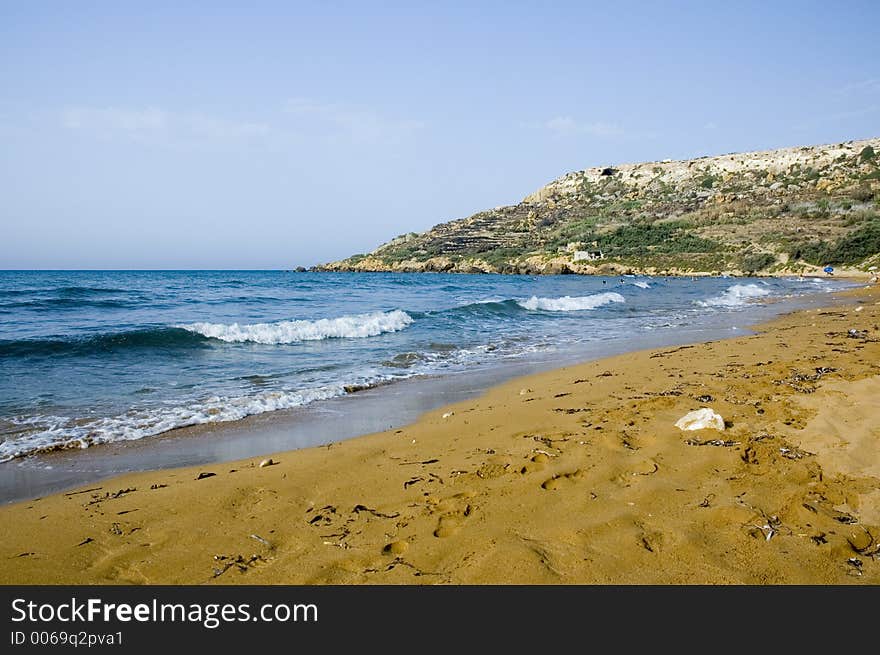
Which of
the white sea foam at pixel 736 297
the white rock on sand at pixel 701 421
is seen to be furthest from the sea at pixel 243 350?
the white rock on sand at pixel 701 421

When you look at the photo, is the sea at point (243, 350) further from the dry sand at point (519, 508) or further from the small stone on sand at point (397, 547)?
the small stone on sand at point (397, 547)

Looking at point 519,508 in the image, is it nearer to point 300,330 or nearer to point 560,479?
point 560,479

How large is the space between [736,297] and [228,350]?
20.5m

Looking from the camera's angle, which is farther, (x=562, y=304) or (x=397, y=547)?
(x=562, y=304)

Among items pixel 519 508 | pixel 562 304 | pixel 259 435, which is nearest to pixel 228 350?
pixel 259 435

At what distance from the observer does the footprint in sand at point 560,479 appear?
3373mm

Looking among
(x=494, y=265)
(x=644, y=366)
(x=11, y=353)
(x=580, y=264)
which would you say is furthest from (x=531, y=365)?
(x=494, y=265)

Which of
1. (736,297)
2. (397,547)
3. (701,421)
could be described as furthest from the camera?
(736,297)

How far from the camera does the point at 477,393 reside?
702cm

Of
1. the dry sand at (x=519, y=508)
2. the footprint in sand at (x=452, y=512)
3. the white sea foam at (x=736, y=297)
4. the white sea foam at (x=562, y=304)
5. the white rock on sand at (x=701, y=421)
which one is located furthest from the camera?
the white sea foam at (x=736, y=297)

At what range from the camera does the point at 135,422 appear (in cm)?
564

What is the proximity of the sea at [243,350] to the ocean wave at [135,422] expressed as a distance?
0.02 m

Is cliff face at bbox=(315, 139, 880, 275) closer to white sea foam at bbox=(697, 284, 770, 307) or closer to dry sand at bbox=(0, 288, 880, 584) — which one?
white sea foam at bbox=(697, 284, 770, 307)
